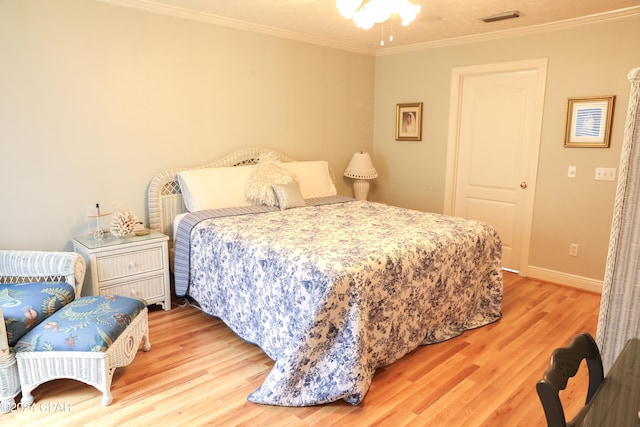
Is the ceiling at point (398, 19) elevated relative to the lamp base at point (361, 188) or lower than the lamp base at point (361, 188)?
elevated

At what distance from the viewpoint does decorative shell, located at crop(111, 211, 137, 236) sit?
3100 mm

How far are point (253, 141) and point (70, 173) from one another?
5.29 feet

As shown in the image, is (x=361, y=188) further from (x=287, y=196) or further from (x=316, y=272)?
(x=316, y=272)

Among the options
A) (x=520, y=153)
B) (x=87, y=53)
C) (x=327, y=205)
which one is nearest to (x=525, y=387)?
(x=327, y=205)

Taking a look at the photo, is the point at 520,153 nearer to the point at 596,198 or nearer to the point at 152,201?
the point at 596,198

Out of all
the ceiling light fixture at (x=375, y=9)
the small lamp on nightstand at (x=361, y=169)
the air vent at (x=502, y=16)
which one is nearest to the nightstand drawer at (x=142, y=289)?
the ceiling light fixture at (x=375, y=9)

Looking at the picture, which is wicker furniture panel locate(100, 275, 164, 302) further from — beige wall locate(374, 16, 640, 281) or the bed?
beige wall locate(374, 16, 640, 281)

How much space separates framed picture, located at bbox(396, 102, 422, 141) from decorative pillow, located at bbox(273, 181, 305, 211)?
1.86m

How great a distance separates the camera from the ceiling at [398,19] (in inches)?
126

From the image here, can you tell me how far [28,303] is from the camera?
7.49ft

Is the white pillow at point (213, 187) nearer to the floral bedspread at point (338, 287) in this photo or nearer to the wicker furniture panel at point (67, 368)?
the floral bedspread at point (338, 287)

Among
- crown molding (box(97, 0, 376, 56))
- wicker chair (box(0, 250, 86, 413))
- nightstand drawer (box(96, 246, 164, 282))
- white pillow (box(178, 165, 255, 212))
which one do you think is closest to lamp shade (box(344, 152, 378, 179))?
crown molding (box(97, 0, 376, 56))

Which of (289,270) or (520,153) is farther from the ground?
(520,153)

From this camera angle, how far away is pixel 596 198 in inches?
146
